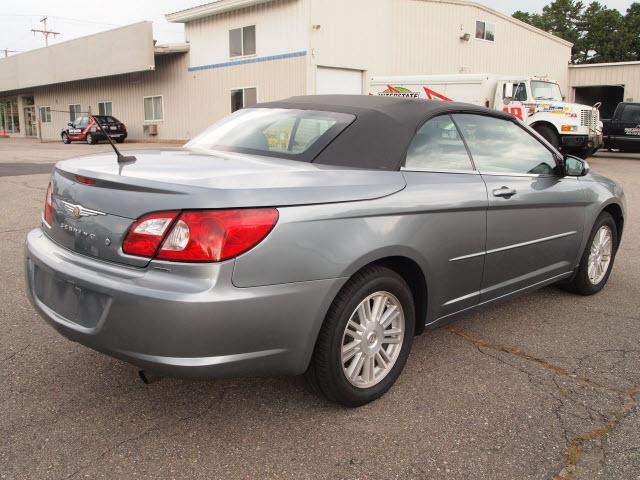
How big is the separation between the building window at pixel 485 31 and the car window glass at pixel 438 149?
24481 millimetres

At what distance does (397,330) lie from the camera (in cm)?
295

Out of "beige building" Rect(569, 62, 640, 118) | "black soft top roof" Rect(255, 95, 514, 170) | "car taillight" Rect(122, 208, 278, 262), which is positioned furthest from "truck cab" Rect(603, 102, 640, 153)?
"car taillight" Rect(122, 208, 278, 262)

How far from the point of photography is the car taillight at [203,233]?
225 cm

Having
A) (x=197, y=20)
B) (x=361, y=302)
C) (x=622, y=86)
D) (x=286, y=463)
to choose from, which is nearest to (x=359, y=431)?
(x=286, y=463)

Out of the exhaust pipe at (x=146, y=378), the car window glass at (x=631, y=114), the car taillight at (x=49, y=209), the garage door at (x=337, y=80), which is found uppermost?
the garage door at (x=337, y=80)

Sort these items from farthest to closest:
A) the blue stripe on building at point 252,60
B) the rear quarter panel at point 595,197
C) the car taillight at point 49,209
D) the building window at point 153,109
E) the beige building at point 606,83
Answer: the beige building at point 606,83
the building window at point 153,109
the blue stripe on building at point 252,60
the rear quarter panel at point 595,197
the car taillight at point 49,209

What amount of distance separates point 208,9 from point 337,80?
6804 millimetres

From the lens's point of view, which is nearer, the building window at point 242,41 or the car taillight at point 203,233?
the car taillight at point 203,233

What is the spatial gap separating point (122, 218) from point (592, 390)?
8.16ft

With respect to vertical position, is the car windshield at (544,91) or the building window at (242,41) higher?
the building window at (242,41)

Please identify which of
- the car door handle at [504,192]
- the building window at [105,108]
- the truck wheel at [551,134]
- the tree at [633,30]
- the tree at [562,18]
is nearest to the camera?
the car door handle at [504,192]

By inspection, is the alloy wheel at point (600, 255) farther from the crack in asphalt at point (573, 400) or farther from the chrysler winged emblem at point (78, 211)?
the chrysler winged emblem at point (78, 211)

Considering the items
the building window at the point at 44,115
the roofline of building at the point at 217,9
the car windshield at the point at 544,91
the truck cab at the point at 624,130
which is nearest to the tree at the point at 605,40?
the roofline of building at the point at 217,9

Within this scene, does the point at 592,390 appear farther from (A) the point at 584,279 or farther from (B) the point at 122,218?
(B) the point at 122,218
